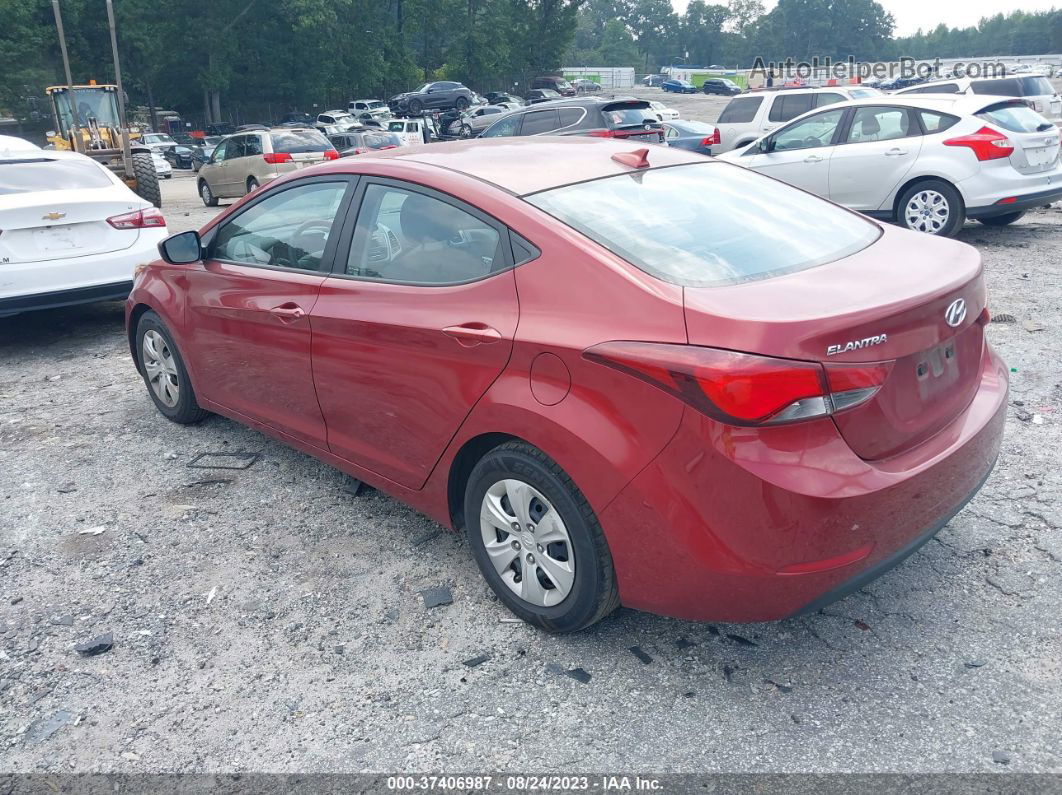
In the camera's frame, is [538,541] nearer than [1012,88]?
Yes

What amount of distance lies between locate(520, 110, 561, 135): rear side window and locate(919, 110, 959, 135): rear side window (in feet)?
22.9

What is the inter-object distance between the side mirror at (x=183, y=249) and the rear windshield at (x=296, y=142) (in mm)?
14964

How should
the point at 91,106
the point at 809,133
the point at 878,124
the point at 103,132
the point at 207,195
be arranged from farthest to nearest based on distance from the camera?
the point at 91,106 < the point at 103,132 < the point at 207,195 < the point at 809,133 < the point at 878,124

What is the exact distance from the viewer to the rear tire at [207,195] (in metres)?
20.6

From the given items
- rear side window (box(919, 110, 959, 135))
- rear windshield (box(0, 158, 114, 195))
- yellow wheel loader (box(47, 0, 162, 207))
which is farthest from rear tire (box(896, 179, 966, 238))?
yellow wheel loader (box(47, 0, 162, 207))

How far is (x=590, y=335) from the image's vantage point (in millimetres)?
2729

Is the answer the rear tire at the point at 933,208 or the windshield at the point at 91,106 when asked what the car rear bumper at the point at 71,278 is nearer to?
the rear tire at the point at 933,208

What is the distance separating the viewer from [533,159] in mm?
3607

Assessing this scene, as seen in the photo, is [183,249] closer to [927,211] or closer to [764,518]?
[764,518]

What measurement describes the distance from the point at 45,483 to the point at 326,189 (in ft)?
7.29

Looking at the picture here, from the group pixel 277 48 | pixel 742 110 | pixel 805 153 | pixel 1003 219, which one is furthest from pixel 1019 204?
pixel 277 48

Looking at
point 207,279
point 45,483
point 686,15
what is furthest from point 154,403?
point 686,15

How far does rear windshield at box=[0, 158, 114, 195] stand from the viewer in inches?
282

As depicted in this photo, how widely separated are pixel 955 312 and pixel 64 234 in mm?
6460
